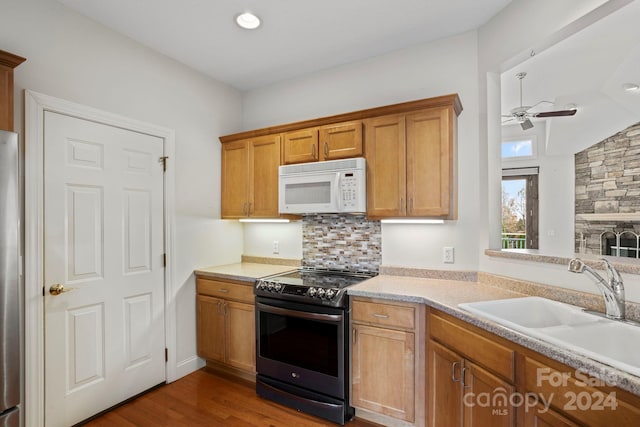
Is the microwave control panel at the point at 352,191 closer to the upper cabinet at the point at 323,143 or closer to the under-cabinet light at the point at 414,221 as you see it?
the upper cabinet at the point at 323,143

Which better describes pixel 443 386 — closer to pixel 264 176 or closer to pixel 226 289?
pixel 226 289

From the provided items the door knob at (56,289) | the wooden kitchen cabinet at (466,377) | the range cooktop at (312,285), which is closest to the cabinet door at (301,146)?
the range cooktop at (312,285)

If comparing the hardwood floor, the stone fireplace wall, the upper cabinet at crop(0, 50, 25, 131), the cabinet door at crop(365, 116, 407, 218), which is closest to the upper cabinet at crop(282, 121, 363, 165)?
the cabinet door at crop(365, 116, 407, 218)

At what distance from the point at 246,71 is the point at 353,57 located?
1.04 m

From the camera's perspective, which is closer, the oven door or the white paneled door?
the white paneled door

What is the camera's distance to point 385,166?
7.82 feet

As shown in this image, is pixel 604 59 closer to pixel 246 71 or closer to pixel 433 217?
pixel 433 217

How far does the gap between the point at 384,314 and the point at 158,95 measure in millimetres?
2506

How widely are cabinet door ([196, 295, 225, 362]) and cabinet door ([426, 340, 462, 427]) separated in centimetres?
175

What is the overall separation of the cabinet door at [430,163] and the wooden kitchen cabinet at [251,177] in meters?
1.21

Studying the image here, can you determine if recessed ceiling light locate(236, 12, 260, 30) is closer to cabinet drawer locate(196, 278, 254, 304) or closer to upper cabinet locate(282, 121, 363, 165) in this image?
upper cabinet locate(282, 121, 363, 165)

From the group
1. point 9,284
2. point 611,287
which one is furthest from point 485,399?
point 9,284

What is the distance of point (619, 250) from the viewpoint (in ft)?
15.6

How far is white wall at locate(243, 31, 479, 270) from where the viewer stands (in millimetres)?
2383
